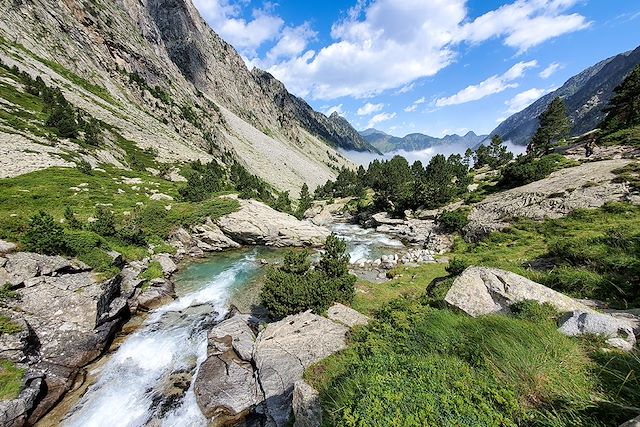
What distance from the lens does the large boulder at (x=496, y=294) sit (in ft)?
35.7

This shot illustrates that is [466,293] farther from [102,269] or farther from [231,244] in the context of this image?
[231,244]

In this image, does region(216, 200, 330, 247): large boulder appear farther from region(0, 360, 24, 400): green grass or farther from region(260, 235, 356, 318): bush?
region(0, 360, 24, 400): green grass

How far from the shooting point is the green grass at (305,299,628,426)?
4.73 meters

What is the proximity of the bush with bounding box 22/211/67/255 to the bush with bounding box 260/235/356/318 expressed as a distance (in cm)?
1461

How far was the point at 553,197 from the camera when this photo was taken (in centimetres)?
3531

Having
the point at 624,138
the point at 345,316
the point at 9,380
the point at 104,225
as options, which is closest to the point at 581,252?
the point at 345,316

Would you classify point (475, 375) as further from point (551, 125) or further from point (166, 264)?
point (551, 125)

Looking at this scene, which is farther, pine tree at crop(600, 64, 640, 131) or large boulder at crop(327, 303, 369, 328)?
pine tree at crop(600, 64, 640, 131)

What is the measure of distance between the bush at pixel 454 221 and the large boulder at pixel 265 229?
1777cm

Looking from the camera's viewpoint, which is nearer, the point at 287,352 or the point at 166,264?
the point at 287,352

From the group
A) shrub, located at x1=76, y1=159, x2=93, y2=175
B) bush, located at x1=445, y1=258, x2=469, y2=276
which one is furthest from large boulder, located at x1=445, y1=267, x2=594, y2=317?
shrub, located at x1=76, y1=159, x2=93, y2=175

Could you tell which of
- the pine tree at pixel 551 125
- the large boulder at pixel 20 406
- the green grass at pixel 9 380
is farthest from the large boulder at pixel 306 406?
the pine tree at pixel 551 125

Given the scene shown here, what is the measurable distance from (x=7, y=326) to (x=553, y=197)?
161 feet

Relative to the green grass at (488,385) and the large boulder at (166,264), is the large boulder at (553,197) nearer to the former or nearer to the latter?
the green grass at (488,385)
